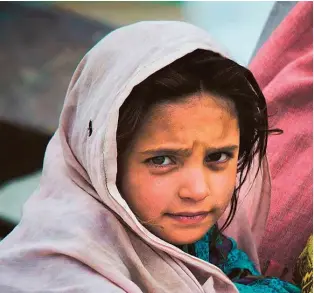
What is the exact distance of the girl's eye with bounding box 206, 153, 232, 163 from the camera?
61 centimetres

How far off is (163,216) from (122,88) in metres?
0.14

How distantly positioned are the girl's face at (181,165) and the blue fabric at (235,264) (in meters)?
0.11

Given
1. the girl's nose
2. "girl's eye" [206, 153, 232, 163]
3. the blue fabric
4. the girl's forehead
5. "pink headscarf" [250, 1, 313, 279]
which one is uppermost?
the girl's forehead

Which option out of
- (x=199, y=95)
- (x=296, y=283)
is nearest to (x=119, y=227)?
(x=199, y=95)

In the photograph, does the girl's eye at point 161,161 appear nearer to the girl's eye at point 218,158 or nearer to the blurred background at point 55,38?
the girl's eye at point 218,158

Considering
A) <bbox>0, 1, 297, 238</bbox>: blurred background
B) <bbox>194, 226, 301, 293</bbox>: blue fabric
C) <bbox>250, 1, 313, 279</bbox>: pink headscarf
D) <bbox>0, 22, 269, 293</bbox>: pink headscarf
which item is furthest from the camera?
Answer: <bbox>0, 1, 297, 238</bbox>: blurred background

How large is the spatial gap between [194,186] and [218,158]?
0.05 metres

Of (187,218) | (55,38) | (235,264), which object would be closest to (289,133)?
(235,264)

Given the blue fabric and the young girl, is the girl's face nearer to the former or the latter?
the young girl

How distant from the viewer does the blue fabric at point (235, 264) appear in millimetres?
711

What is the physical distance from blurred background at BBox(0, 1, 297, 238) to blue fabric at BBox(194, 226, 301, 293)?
0.42 metres

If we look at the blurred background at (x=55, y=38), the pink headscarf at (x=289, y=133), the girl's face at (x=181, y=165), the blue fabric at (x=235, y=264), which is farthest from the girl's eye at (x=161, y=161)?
the blurred background at (x=55, y=38)

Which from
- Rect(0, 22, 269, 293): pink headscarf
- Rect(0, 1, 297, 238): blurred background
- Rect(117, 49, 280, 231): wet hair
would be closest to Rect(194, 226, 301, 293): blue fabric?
Rect(0, 22, 269, 293): pink headscarf

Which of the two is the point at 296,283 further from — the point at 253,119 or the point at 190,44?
the point at 190,44
